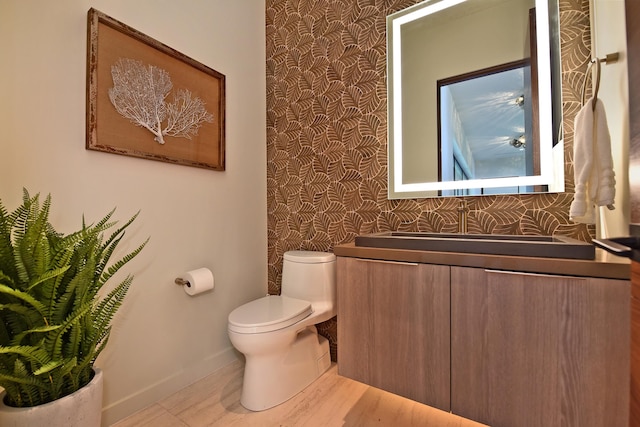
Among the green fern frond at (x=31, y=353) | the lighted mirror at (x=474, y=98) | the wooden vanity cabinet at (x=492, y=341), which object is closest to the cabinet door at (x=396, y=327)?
the wooden vanity cabinet at (x=492, y=341)

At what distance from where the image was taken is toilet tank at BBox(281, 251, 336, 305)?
1.71 metres

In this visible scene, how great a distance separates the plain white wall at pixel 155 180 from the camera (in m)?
1.14

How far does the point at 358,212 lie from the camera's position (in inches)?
71.4

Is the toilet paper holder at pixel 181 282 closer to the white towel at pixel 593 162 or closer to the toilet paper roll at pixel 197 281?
the toilet paper roll at pixel 197 281

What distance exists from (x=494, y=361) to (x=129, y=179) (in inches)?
69.2

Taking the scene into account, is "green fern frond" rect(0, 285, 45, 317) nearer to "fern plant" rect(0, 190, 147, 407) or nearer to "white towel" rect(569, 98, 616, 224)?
"fern plant" rect(0, 190, 147, 407)

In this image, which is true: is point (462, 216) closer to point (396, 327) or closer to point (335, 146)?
point (396, 327)

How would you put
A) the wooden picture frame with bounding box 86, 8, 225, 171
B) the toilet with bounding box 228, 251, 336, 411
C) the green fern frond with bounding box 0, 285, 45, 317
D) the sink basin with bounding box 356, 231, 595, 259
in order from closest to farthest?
the green fern frond with bounding box 0, 285, 45, 317 < the sink basin with bounding box 356, 231, 595, 259 < the wooden picture frame with bounding box 86, 8, 225, 171 < the toilet with bounding box 228, 251, 336, 411

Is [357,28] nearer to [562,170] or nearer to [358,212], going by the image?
[358,212]

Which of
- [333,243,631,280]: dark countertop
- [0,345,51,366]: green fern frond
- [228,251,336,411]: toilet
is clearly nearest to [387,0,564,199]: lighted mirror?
[333,243,631,280]: dark countertop

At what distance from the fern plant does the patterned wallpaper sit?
1278mm

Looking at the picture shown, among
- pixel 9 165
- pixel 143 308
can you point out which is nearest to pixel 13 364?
pixel 143 308

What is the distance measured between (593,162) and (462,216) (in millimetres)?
585

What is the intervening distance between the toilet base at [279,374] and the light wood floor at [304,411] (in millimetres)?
37
